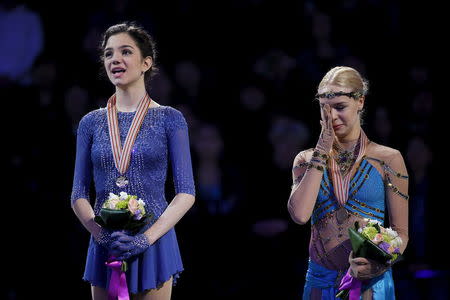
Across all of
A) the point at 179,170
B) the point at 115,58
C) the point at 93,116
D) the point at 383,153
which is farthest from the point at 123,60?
the point at 383,153

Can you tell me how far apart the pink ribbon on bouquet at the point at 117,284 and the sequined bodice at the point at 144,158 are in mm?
302

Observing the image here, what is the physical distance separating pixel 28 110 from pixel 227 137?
154 cm

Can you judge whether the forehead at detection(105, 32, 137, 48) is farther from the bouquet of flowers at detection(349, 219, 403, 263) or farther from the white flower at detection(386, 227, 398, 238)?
the white flower at detection(386, 227, 398, 238)

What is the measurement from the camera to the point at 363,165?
3.83 metres

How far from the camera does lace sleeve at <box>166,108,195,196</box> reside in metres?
3.87

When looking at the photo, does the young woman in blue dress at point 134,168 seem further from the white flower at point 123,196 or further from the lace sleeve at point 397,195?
the lace sleeve at point 397,195

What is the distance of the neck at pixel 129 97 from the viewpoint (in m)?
3.94

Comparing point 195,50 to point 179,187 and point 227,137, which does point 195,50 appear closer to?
point 227,137

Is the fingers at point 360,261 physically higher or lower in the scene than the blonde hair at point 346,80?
lower

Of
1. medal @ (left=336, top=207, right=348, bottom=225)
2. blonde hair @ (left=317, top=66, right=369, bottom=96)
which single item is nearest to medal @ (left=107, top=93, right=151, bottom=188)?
blonde hair @ (left=317, top=66, right=369, bottom=96)

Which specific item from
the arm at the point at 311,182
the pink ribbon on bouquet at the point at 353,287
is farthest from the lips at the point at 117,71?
the pink ribbon on bouquet at the point at 353,287

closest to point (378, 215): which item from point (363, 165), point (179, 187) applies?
point (363, 165)

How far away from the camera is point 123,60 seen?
391 cm

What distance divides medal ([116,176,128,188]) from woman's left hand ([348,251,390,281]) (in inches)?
42.9
